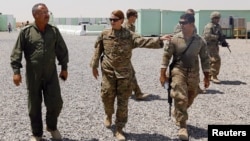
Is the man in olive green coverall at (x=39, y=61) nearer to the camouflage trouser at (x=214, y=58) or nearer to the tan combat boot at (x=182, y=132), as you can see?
the tan combat boot at (x=182, y=132)

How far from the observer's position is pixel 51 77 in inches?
211

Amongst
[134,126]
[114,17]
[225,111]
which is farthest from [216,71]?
[114,17]

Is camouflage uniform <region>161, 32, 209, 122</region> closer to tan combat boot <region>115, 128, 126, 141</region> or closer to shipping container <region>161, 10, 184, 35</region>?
tan combat boot <region>115, 128, 126, 141</region>

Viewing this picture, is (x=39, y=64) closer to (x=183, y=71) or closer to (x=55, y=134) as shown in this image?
(x=55, y=134)

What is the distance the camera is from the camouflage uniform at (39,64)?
517 cm

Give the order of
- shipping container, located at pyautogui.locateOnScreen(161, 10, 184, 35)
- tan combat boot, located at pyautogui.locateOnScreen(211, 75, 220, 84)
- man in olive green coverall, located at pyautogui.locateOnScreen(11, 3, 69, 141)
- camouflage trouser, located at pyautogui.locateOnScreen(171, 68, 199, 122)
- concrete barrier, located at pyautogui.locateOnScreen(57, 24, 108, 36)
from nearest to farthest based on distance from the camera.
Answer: man in olive green coverall, located at pyautogui.locateOnScreen(11, 3, 69, 141) → camouflage trouser, located at pyautogui.locateOnScreen(171, 68, 199, 122) → tan combat boot, located at pyautogui.locateOnScreen(211, 75, 220, 84) → shipping container, located at pyautogui.locateOnScreen(161, 10, 184, 35) → concrete barrier, located at pyautogui.locateOnScreen(57, 24, 108, 36)

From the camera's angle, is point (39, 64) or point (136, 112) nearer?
point (39, 64)

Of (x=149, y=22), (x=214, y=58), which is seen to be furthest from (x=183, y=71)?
(x=149, y=22)

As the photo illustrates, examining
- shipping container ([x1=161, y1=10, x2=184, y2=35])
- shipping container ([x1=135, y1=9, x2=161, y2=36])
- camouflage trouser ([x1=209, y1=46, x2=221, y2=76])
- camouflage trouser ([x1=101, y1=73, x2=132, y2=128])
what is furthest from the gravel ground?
shipping container ([x1=161, y1=10, x2=184, y2=35])

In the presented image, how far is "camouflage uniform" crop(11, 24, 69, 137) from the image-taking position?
517cm

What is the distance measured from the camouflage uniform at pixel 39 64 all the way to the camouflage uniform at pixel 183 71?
1584 millimetres

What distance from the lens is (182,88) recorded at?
5.66 meters

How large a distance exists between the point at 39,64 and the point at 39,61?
40mm

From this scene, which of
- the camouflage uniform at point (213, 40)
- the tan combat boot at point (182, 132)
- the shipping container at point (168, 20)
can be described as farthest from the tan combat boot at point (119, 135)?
the shipping container at point (168, 20)
